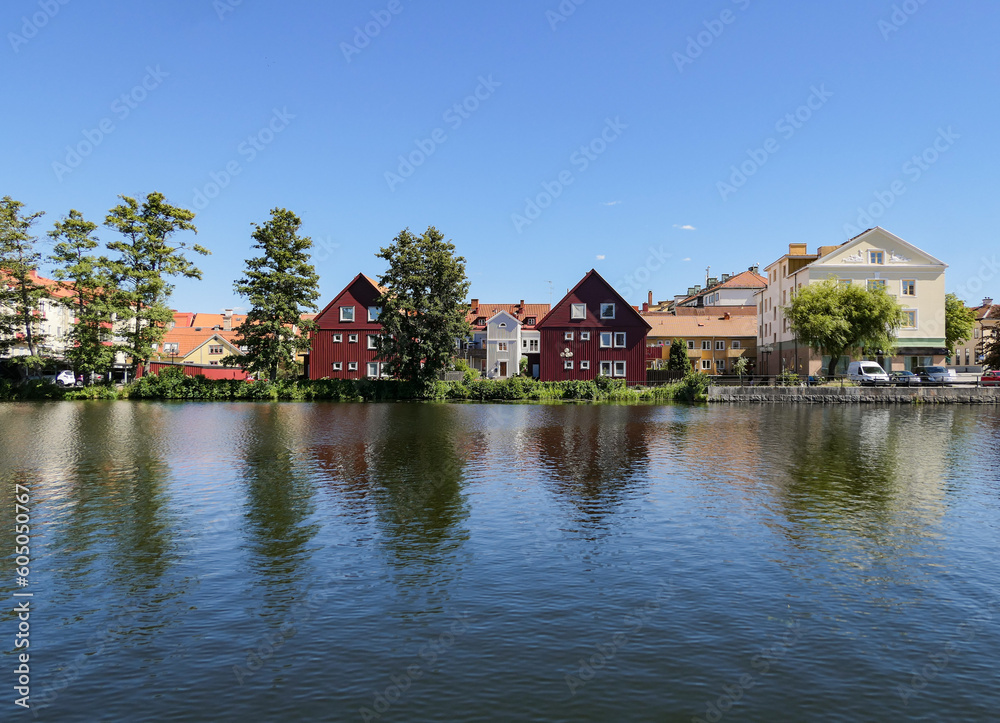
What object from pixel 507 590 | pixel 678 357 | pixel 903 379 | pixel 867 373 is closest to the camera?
pixel 507 590

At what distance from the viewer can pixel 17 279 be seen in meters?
73.4

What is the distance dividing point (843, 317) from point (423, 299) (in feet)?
146

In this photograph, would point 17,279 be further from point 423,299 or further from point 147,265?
point 423,299

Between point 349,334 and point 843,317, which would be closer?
point 843,317

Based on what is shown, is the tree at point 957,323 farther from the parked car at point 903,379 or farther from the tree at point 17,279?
the tree at point 17,279

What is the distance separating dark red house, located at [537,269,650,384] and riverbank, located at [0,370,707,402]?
36.2ft

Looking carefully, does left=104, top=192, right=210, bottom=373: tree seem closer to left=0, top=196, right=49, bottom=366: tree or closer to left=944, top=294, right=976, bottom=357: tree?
left=0, top=196, right=49, bottom=366: tree

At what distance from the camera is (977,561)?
1614 centimetres

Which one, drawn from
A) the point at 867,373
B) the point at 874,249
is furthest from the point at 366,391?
the point at 874,249

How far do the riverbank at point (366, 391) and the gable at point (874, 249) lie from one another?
2533 centimetres

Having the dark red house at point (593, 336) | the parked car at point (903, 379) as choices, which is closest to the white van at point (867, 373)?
the parked car at point (903, 379)

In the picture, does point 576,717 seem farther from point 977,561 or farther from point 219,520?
point 219,520

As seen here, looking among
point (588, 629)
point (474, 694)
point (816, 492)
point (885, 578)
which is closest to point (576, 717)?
point (474, 694)

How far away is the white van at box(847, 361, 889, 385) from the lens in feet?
242
